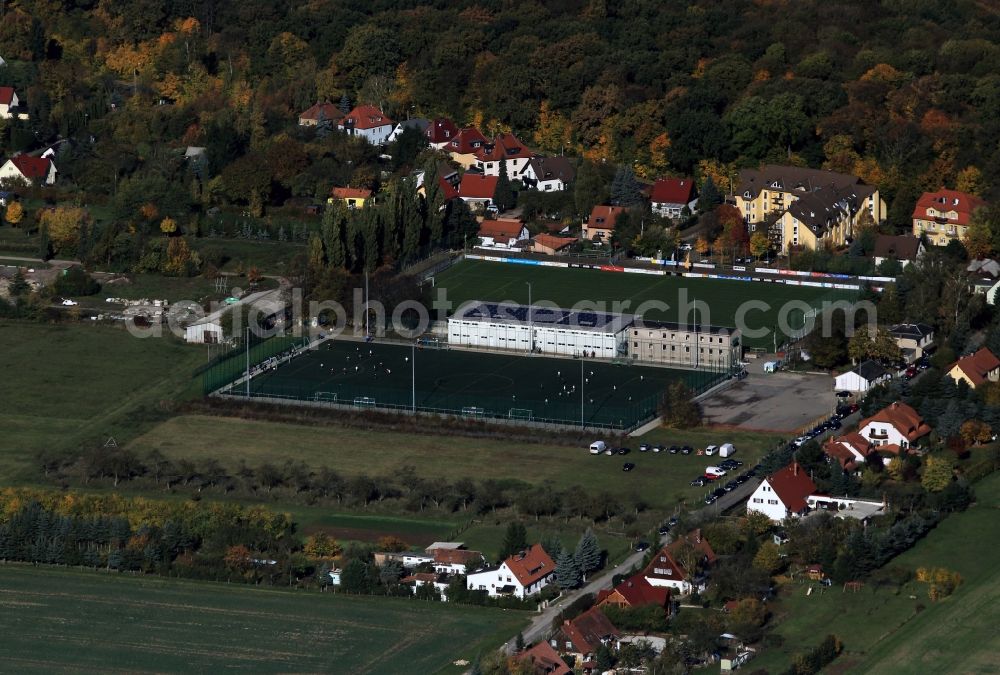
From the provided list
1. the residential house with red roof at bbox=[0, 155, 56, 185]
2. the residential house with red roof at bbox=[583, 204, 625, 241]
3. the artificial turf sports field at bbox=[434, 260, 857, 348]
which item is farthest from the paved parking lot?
the residential house with red roof at bbox=[0, 155, 56, 185]

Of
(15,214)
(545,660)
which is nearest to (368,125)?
(15,214)

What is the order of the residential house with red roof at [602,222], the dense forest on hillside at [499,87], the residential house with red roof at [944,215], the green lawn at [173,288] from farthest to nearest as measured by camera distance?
the dense forest on hillside at [499,87]
the residential house with red roof at [602,222]
the residential house with red roof at [944,215]
the green lawn at [173,288]

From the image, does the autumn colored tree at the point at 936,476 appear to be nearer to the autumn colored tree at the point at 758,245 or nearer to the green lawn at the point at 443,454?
the green lawn at the point at 443,454

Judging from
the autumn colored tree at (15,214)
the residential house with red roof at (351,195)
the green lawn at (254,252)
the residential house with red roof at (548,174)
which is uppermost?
the residential house with red roof at (548,174)

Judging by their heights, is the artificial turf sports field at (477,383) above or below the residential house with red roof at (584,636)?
above

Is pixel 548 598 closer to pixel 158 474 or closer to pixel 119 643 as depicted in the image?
pixel 119 643

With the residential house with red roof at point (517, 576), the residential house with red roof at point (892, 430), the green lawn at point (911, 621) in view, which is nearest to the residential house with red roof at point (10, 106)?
the residential house with red roof at point (892, 430)
